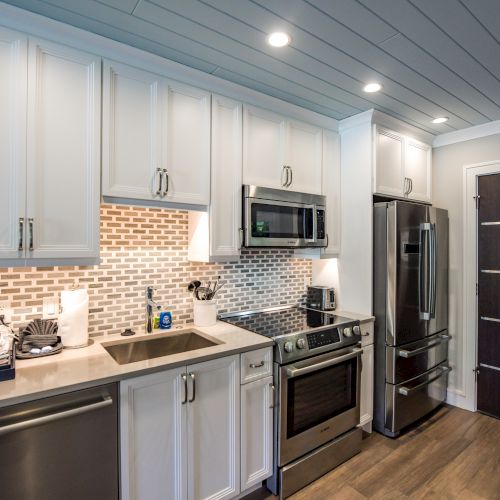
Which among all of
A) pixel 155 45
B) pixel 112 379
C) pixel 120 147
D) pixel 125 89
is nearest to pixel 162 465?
pixel 112 379

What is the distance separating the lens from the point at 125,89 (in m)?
1.82

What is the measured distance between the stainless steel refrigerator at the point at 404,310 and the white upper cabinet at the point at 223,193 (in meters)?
1.19

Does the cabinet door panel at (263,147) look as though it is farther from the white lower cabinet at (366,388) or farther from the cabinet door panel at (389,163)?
the white lower cabinet at (366,388)

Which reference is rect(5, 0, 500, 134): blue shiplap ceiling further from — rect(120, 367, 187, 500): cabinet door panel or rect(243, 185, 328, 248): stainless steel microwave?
rect(120, 367, 187, 500): cabinet door panel

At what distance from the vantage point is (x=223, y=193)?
219 cm

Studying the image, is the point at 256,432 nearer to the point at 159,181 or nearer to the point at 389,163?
the point at 159,181

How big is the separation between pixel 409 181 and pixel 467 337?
152 cm

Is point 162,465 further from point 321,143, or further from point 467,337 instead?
point 467,337

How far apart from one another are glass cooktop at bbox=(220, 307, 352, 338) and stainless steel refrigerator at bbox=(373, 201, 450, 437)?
0.44 m

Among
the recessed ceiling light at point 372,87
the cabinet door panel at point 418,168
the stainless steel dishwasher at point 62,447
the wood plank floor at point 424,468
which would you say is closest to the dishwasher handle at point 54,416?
the stainless steel dishwasher at point 62,447

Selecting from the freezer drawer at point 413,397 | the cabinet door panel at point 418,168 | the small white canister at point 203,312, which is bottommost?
the freezer drawer at point 413,397

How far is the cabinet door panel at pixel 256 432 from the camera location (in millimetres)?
1911

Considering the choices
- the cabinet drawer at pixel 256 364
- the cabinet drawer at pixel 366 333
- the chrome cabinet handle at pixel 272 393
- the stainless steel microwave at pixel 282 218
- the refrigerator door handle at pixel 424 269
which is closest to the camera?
the cabinet drawer at pixel 256 364

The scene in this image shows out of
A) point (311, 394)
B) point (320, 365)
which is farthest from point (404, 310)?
point (311, 394)
